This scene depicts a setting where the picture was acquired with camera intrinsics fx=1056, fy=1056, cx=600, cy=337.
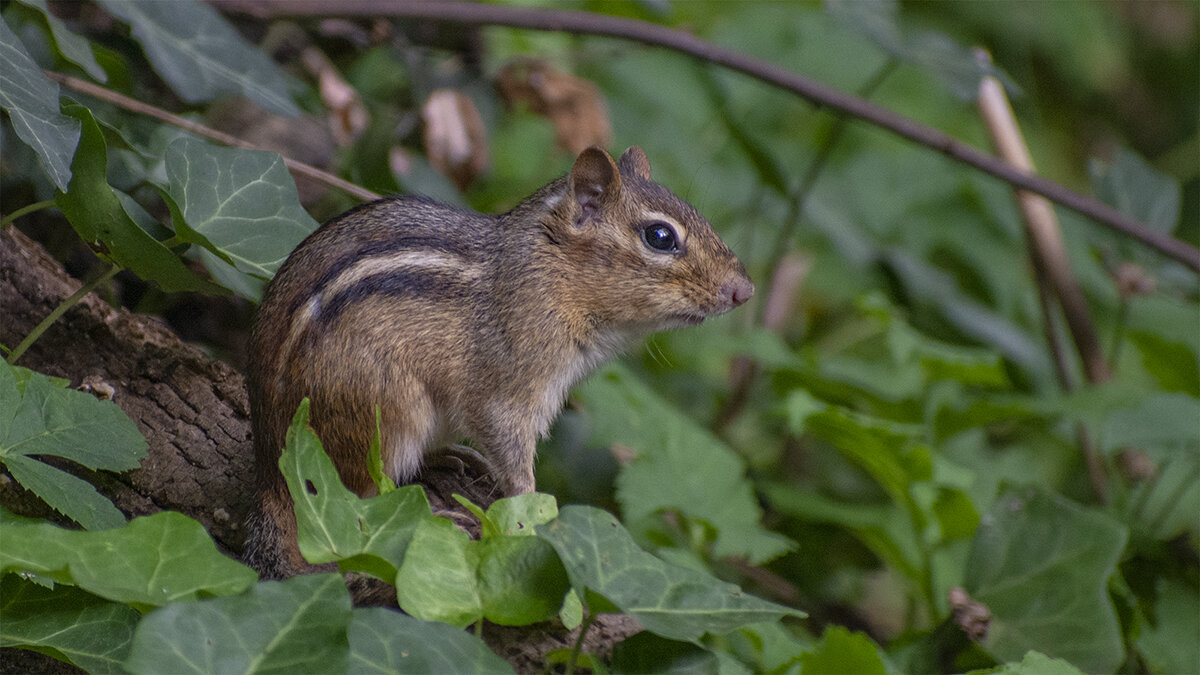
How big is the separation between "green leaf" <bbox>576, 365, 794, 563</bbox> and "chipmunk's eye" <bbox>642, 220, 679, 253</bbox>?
40 centimetres

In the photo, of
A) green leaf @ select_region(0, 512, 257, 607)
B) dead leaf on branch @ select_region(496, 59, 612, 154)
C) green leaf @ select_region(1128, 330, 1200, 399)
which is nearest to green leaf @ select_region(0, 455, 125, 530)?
green leaf @ select_region(0, 512, 257, 607)

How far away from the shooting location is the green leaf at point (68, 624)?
1.34 m

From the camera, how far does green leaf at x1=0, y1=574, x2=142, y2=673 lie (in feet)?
4.40

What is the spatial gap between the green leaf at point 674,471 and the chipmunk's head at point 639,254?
13.9 inches

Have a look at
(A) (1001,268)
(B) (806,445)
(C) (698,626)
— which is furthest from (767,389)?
(C) (698,626)

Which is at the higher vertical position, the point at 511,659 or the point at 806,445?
the point at 511,659

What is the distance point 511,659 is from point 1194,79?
23.6 ft

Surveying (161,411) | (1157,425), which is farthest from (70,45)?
(1157,425)

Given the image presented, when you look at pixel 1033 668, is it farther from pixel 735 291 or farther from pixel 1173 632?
pixel 1173 632

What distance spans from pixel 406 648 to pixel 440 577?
0.15 m

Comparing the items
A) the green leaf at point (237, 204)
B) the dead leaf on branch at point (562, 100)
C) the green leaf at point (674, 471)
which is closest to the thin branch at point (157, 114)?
the green leaf at point (237, 204)

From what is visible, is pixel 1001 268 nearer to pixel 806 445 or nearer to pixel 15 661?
pixel 806 445

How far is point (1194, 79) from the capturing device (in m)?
7.06

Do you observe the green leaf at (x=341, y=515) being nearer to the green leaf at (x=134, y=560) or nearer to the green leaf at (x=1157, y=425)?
the green leaf at (x=134, y=560)
